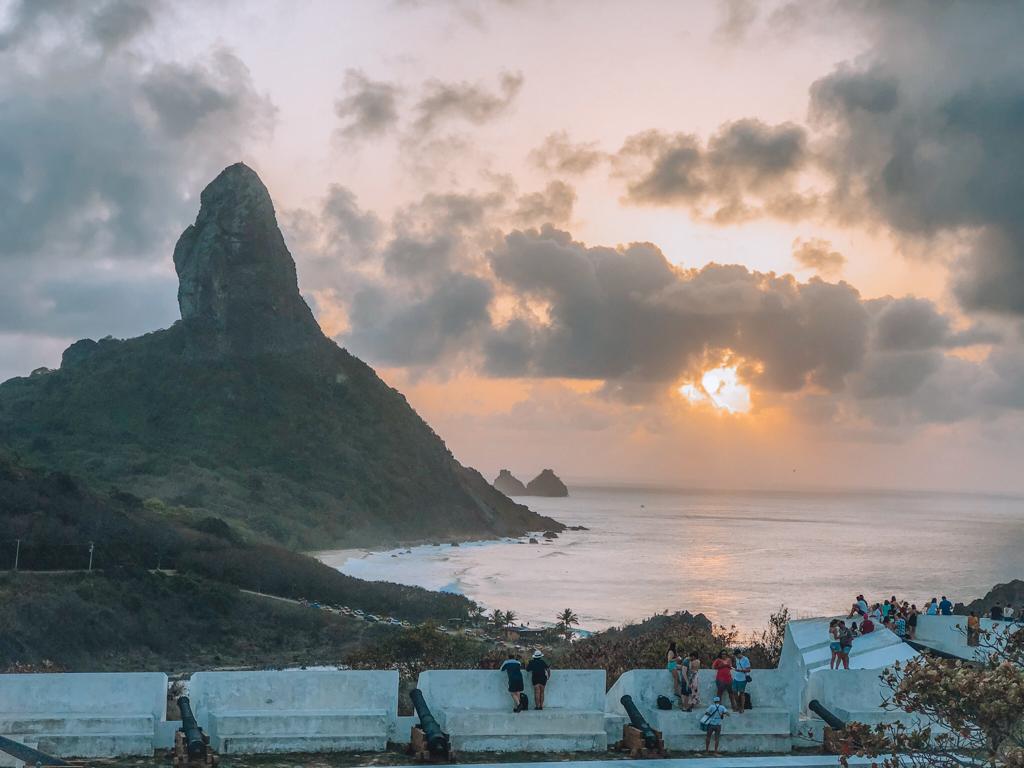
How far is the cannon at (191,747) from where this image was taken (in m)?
13.4

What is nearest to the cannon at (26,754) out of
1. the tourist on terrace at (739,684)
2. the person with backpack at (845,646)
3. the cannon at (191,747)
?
the cannon at (191,747)

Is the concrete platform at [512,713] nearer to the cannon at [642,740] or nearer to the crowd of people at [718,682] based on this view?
the cannon at [642,740]

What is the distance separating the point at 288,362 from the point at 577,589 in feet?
289

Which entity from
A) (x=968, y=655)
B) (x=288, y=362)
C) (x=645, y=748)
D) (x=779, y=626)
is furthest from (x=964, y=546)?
(x=645, y=748)

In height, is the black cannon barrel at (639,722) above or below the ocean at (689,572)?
below

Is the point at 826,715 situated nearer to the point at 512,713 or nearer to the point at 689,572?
the point at 512,713

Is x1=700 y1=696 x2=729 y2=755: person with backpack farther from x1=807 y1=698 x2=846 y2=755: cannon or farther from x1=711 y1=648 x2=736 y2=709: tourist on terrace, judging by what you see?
x1=807 y1=698 x2=846 y2=755: cannon

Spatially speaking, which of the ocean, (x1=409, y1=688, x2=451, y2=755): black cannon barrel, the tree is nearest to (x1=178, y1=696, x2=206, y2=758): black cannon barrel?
(x1=409, y1=688, x2=451, y2=755): black cannon barrel

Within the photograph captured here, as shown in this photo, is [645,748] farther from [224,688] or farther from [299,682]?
[224,688]

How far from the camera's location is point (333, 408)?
560 ft

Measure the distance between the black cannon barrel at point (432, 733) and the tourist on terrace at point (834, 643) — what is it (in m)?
9.24

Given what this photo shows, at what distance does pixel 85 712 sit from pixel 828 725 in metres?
10.9

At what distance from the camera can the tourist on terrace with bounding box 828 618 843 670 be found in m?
20.3

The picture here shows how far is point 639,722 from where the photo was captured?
15.2 metres
